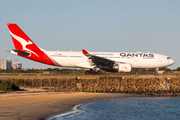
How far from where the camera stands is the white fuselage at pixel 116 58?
113ft

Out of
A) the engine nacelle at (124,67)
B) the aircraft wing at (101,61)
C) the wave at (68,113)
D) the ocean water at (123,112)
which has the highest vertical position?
the aircraft wing at (101,61)

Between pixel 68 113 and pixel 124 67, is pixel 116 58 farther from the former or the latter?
pixel 68 113

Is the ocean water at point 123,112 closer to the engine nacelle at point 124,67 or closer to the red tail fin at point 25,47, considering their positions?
the engine nacelle at point 124,67

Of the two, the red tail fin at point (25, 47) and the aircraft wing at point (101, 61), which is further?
the red tail fin at point (25, 47)

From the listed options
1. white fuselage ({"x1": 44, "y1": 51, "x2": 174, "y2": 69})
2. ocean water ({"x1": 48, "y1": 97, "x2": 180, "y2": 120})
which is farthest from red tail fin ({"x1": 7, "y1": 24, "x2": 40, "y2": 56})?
ocean water ({"x1": 48, "y1": 97, "x2": 180, "y2": 120})

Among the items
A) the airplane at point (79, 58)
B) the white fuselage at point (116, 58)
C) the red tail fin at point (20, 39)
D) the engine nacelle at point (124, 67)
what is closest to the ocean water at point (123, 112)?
the engine nacelle at point (124, 67)

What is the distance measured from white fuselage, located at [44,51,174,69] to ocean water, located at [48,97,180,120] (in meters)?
19.2

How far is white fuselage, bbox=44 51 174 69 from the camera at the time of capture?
3450 centimetres

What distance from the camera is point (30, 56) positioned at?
34.4 meters

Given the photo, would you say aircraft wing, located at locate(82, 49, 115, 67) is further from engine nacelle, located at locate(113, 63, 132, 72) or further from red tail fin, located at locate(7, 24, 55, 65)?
red tail fin, located at locate(7, 24, 55, 65)

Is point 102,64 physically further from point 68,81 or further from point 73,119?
point 73,119

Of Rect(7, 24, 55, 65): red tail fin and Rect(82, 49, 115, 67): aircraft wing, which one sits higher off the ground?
Rect(7, 24, 55, 65): red tail fin

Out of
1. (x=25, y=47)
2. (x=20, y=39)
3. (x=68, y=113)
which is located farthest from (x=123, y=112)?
(x=20, y=39)

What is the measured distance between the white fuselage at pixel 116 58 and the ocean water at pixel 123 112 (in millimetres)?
19179
